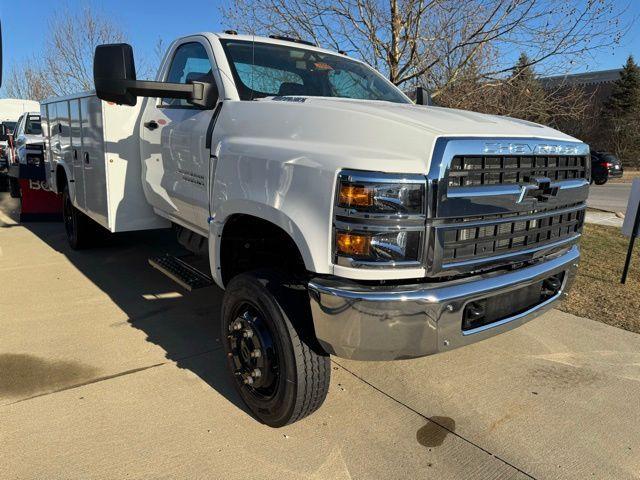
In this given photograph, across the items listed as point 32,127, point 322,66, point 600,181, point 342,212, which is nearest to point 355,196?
point 342,212

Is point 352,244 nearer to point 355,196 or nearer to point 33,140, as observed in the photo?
point 355,196

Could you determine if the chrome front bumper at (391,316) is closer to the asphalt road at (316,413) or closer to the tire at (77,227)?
the asphalt road at (316,413)

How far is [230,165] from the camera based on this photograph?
290 cm

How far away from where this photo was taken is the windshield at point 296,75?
10.8 ft

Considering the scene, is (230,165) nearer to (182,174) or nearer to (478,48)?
(182,174)

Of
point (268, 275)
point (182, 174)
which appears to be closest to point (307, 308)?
point (268, 275)

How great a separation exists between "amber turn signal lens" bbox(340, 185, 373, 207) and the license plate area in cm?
71

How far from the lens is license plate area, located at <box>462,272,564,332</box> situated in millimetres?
2393

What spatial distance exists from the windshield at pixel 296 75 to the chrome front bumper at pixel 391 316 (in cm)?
158

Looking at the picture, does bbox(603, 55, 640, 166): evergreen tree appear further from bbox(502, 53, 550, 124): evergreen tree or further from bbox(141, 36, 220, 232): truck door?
bbox(141, 36, 220, 232): truck door

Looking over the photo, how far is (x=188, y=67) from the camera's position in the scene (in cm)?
376

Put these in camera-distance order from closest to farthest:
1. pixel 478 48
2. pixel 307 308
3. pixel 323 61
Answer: pixel 307 308, pixel 323 61, pixel 478 48

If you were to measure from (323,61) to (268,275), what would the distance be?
201cm

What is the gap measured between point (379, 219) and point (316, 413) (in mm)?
1407
